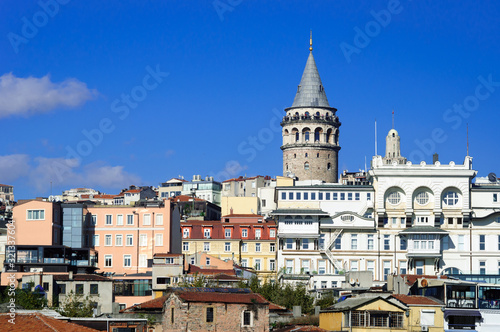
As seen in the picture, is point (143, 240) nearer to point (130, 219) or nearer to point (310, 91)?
point (130, 219)

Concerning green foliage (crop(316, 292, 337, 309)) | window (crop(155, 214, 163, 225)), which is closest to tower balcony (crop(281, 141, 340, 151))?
window (crop(155, 214, 163, 225))

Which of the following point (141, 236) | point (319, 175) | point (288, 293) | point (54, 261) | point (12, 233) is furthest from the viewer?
point (319, 175)

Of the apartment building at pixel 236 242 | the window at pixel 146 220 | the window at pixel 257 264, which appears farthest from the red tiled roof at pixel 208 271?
the window at pixel 146 220

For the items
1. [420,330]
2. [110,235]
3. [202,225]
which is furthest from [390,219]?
[420,330]

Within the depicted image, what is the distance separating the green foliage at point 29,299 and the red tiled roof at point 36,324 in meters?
20.6

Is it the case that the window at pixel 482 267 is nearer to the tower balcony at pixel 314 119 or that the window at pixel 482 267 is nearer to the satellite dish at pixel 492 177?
the satellite dish at pixel 492 177

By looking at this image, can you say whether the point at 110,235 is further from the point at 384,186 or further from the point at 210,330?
the point at 210,330

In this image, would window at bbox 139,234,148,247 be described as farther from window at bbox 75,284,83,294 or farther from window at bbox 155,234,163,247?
window at bbox 75,284,83,294

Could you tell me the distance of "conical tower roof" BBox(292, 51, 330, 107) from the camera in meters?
149

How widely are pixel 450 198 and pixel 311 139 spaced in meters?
40.9

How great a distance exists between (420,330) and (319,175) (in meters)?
88.0

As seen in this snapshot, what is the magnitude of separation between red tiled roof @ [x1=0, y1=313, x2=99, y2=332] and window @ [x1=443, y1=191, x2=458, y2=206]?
66010 mm

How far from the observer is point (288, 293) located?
8162 centimetres

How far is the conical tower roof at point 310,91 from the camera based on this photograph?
489 ft
